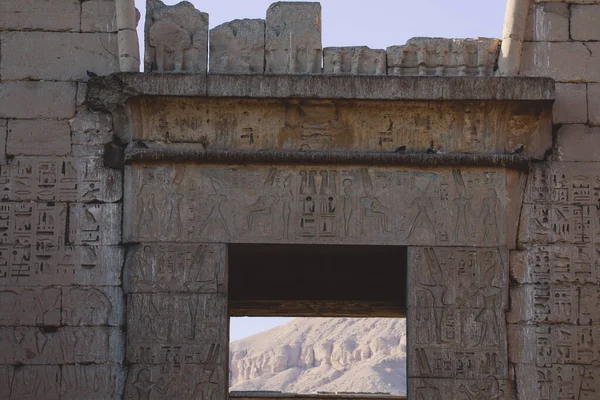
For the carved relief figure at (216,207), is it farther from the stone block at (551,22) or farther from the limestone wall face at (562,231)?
the stone block at (551,22)

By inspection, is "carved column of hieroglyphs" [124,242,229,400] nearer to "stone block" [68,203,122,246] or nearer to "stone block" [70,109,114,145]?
"stone block" [68,203,122,246]

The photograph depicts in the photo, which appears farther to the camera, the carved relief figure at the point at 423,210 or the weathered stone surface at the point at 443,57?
→ the weathered stone surface at the point at 443,57

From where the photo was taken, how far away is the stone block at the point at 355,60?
9.88 metres

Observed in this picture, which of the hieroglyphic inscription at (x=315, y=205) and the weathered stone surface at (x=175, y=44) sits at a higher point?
the weathered stone surface at (x=175, y=44)

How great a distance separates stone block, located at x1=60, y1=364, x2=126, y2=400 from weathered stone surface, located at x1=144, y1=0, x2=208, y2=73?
2463mm

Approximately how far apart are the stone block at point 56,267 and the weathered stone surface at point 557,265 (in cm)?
316

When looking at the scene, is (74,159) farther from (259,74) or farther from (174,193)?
(259,74)

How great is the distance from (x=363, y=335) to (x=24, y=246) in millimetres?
42585

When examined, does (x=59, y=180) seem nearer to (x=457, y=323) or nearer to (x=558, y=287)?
(x=457, y=323)

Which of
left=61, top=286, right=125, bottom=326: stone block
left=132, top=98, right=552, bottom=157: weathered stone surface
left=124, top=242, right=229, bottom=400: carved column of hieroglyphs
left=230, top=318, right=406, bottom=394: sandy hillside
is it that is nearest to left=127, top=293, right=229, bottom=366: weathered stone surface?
left=124, top=242, right=229, bottom=400: carved column of hieroglyphs

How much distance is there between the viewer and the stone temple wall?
9.30m

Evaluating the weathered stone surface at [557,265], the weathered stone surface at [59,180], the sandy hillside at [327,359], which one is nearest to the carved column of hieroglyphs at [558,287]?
the weathered stone surface at [557,265]

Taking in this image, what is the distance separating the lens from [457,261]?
9500 millimetres

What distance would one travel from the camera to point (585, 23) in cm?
1002
